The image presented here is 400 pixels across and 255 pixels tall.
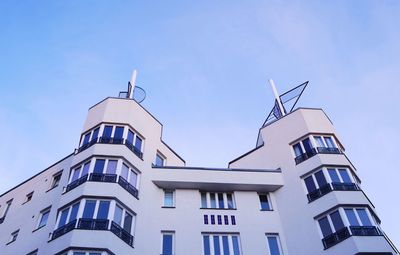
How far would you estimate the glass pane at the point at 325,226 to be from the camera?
23.9 meters

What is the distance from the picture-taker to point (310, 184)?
26.7m

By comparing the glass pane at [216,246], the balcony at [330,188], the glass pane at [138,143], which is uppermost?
the glass pane at [138,143]

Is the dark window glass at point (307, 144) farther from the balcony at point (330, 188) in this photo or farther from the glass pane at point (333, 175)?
the balcony at point (330, 188)

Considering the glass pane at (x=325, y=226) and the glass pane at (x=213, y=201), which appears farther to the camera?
the glass pane at (x=213, y=201)

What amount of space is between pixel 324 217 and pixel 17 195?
75.1 feet

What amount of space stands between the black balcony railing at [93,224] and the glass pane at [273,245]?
10.2m

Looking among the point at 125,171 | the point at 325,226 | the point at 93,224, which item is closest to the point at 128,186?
the point at 125,171

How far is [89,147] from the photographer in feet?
88.7

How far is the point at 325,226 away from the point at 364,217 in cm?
234

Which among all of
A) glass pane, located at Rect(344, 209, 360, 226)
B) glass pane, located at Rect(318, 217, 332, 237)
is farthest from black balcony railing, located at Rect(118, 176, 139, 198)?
glass pane, located at Rect(344, 209, 360, 226)

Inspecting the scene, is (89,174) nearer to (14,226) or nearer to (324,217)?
(14,226)

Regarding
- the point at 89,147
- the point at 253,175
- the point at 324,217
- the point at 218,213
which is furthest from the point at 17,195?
the point at 324,217

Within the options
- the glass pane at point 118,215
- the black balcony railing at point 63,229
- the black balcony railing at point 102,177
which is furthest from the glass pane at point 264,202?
the black balcony railing at point 63,229

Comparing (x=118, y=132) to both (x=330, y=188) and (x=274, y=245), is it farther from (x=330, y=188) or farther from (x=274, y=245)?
(x=330, y=188)
